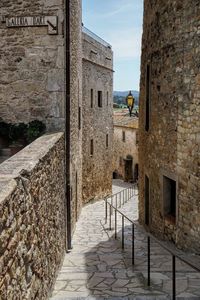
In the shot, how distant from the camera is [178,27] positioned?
351 inches

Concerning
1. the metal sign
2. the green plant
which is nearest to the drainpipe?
the metal sign

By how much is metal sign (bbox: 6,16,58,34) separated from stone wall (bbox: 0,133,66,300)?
3.27m

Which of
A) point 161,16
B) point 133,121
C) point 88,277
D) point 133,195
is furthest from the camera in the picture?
point 133,121

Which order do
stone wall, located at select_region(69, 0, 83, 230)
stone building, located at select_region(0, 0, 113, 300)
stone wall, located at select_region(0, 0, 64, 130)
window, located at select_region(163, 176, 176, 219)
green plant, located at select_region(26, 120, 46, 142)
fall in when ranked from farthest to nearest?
stone wall, located at select_region(69, 0, 83, 230)
window, located at select_region(163, 176, 176, 219)
stone wall, located at select_region(0, 0, 64, 130)
green plant, located at select_region(26, 120, 46, 142)
stone building, located at select_region(0, 0, 113, 300)

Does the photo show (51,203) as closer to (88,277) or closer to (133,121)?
(88,277)

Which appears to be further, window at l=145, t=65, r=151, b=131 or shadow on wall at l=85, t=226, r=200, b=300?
window at l=145, t=65, r=151, b=131

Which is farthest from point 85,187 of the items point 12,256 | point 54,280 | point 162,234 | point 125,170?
point 125,170

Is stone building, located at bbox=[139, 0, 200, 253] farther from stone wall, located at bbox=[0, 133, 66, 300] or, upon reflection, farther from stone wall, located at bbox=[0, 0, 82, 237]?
stone wall, located at bbox=[0, 133, 66, 300]

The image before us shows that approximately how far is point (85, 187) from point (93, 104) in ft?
13.1

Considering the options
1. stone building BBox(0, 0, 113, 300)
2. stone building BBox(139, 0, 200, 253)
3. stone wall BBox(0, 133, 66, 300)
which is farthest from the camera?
stone building BBox(139, 0, 200, 253)

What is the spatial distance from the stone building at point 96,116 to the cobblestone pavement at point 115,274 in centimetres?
791

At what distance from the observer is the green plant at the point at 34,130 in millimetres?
9320

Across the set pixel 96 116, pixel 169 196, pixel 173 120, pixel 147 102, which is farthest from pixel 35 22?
pixel 96 116

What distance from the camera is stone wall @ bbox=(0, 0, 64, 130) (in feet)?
31.0
